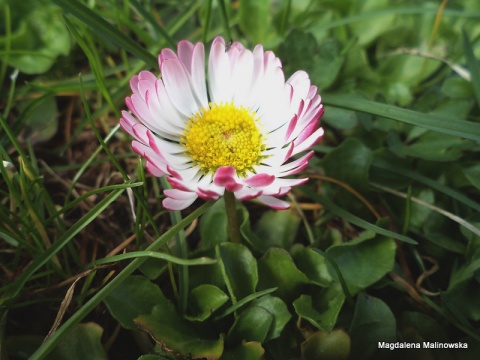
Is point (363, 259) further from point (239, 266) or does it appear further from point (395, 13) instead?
point (395, 13)

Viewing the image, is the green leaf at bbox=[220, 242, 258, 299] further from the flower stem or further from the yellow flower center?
the yellow flower center

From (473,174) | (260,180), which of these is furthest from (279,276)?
(473,174)

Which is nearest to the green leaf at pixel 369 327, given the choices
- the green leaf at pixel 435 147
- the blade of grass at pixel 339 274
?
the blade of grass at pixel 339 274

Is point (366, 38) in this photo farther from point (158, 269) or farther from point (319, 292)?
point (158, 269)

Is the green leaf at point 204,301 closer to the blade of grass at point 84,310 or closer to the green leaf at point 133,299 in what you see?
the green leaf at point 133,299

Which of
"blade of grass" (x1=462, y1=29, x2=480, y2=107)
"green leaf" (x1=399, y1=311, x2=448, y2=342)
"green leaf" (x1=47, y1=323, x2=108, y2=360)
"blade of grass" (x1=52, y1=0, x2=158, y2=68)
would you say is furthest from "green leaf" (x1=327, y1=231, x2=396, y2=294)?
"blade of grass" (x1=52, y1=0, x2=158, y2=68)

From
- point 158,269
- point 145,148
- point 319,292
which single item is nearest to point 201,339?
point 158,269
